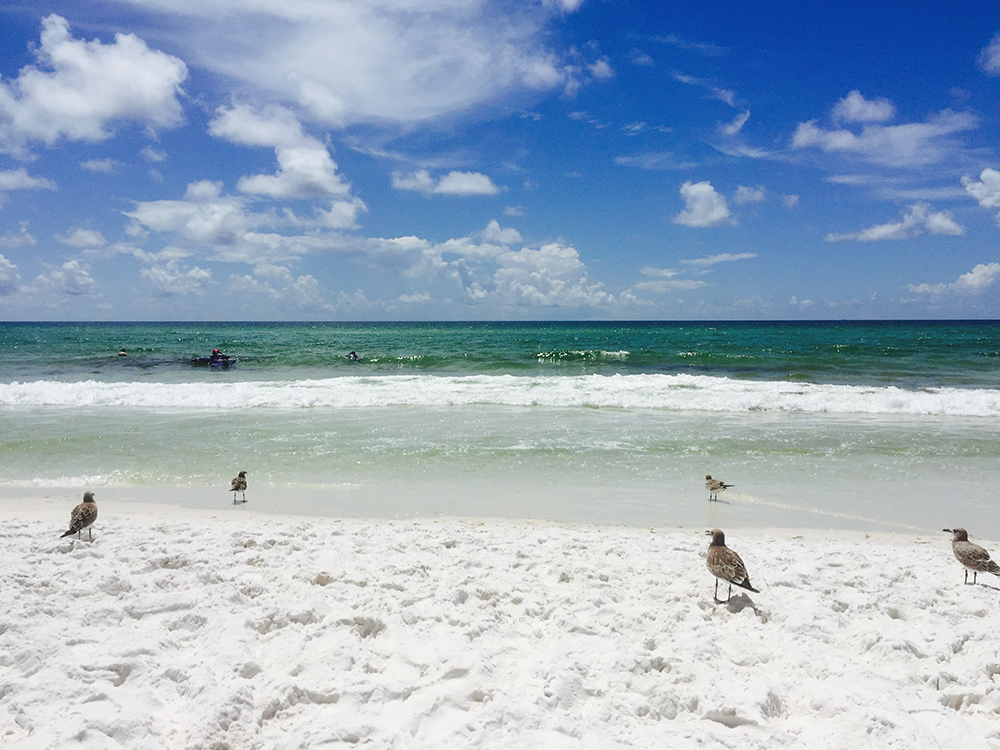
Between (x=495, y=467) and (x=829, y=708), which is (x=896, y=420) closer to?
(x=495, y=467)

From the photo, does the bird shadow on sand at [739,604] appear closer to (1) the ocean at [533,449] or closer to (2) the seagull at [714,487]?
(1) the ocean at [533,449]

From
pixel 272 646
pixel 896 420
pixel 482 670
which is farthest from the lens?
pixel 896 420

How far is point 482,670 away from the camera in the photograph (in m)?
3.86

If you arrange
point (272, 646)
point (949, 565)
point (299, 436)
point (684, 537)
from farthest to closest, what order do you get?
point (299, 436), point (684, 537), point (949, 565), point (272, 646)

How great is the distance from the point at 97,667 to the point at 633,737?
3447mm

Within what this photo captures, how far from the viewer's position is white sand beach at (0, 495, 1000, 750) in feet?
10.9

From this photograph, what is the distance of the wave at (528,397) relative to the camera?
1700 centimetres

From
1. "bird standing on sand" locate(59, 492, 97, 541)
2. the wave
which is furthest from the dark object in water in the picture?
"bird standing on sand" locate(59, 492, 97, 541)

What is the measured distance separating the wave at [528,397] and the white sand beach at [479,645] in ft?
37.5

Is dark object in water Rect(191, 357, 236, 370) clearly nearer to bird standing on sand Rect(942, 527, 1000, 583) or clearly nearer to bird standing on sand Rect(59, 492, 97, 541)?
bird standing on sand Rect(59, 492, 97, 541)

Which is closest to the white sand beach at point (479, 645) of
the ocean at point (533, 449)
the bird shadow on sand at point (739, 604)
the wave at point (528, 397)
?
the bird shadow on sand at point (739, 604)

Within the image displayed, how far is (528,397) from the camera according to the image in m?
Result: 18.4

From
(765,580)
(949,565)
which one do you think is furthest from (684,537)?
(949,565)

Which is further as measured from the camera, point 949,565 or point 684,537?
point 684,537
